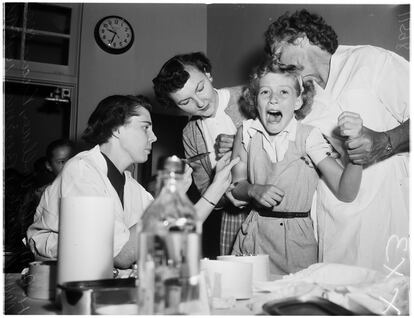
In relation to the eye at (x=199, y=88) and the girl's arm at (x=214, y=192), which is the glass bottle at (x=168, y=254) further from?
the eye at (x=199, y=88)

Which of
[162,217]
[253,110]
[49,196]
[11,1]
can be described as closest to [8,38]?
[11,1]

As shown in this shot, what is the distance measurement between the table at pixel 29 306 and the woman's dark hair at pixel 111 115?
48cm

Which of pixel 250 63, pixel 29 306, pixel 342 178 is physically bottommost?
pixel 29 306

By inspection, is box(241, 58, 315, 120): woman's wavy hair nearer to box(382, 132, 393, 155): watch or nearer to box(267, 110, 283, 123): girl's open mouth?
box(267, 110, 283, 123): girl's open mouth

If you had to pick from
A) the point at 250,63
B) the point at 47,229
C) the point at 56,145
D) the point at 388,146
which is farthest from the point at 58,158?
the point at 388,146

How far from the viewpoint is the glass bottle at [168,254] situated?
55 cm

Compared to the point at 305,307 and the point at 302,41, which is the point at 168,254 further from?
the point at 302,41

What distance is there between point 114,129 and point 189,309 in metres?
0.81

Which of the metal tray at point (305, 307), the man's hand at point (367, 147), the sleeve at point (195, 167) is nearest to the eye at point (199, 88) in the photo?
the sleeve at point (195, 167)

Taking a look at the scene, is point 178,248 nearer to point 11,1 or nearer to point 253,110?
point 253,110

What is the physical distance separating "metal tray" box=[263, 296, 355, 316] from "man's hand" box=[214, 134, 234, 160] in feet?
2.46

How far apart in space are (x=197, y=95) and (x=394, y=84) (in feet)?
1.77

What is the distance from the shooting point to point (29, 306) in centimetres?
80

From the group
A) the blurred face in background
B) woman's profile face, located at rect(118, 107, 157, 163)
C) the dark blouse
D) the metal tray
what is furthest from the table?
the blurred face in background
